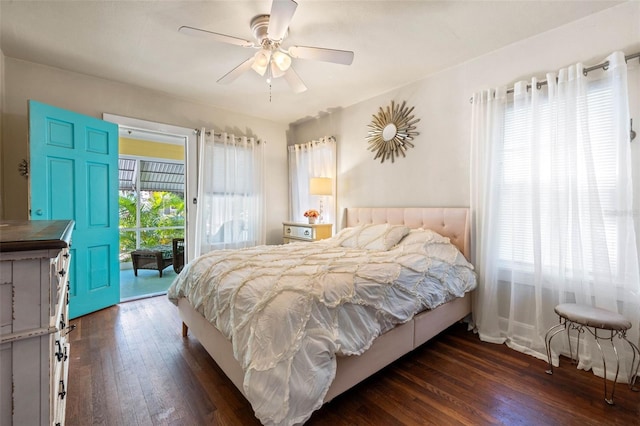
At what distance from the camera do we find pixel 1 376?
70 cm

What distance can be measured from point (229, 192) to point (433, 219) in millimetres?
2802

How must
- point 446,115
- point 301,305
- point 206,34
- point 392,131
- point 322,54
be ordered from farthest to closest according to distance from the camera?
point 392,131
point 446,115
point 322,54
point 206,34
point 301,305

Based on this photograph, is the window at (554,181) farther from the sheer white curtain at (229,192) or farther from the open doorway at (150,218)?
the open doorway at (150,218)

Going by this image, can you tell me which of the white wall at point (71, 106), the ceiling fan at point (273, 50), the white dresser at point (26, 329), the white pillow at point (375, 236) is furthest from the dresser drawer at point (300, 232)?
the white dresser at point (26, 329)

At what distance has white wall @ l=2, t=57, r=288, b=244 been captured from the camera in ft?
8.59

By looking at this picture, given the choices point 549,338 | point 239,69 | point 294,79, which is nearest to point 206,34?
point 239,69

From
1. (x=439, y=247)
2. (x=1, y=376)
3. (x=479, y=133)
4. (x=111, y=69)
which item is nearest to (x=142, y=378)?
(x=1, y=376)

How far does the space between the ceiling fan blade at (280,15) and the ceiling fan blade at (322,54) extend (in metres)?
0.20

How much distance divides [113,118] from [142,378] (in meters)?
2.85

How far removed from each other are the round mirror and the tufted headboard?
887 millimetres

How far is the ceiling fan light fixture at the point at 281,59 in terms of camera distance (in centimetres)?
214

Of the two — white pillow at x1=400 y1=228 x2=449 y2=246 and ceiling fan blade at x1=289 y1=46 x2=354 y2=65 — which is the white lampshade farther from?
ceiling fan blade at x1=289 y1=46 x2=354 y2=65

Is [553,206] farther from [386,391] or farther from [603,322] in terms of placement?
[386,391]

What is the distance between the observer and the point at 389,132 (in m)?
3.39
